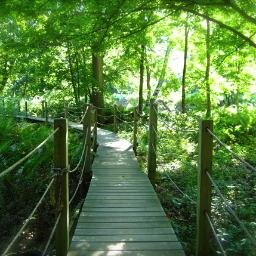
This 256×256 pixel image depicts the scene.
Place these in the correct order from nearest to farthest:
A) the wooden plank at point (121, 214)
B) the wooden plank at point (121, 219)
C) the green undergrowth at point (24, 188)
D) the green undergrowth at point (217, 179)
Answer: the wooden plank at point (121, 219) → the green undergrowth at point (217, 179) → the wooden plank at point (121, 214) → the green undergrowth at point (24, 188)

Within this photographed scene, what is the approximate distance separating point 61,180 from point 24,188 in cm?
411

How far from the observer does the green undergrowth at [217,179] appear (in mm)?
5238

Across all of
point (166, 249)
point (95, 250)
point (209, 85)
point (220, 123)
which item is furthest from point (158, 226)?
point (209, 85)

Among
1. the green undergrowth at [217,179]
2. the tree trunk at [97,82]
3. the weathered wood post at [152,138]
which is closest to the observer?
the green undergrowth at [217,179]

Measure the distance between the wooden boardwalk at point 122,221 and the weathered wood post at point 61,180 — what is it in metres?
0.29

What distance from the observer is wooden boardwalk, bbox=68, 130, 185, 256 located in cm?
418

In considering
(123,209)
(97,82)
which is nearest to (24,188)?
(123,209)

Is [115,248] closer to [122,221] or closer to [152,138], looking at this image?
[122,221]

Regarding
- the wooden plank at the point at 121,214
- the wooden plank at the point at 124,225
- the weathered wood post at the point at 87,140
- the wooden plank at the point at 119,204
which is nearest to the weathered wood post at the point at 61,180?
the wooden plank at the point at 124,225

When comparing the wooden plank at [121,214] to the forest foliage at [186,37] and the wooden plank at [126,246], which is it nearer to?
the forest foliage at [186,37]

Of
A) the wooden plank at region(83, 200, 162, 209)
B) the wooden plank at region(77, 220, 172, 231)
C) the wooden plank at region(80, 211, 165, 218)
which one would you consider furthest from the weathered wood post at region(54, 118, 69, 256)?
the wooden plank at region(83, 200, 162, 209)

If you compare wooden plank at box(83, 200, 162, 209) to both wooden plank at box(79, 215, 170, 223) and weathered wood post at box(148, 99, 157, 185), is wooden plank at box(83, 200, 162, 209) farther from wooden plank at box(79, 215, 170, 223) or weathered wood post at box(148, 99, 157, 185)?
weathered wood post at box(148, 99, 157, 185)

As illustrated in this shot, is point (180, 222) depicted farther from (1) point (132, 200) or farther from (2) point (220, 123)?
(2) point (220, 123)

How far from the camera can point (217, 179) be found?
8.41 meters
